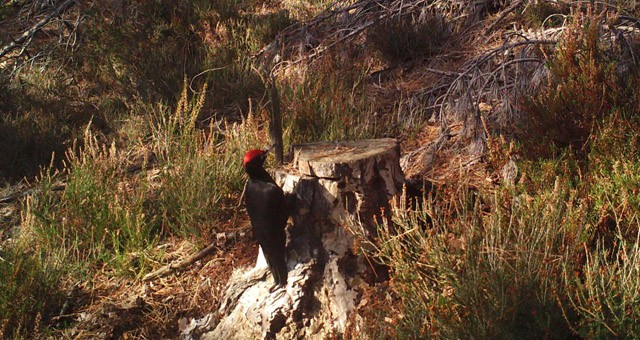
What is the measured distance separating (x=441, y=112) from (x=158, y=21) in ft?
12.6

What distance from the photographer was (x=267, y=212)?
3564 mm

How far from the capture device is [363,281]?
363 cm

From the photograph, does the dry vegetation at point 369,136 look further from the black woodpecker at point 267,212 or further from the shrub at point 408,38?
the black woodpecker at point 267,212

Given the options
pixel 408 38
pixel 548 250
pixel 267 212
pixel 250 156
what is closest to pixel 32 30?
pixel 408 38

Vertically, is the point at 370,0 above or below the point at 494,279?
above

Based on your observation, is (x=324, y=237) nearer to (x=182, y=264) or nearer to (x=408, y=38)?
(x=182, y=264)

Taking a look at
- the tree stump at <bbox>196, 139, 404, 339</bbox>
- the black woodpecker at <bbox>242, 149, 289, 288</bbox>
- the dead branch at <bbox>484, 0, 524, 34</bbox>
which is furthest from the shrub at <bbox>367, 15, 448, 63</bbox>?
the black woodpecker at <bbox>242, 149, 289, 288</bbox>

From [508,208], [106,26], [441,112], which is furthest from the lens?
[106,26]

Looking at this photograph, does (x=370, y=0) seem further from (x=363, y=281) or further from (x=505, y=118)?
(x=363, y=281)

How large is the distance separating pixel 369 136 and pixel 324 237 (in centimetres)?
183

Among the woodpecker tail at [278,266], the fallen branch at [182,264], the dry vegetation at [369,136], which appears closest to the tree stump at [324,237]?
the woodpecker tail at [278,266]

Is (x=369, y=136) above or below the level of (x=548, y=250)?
above

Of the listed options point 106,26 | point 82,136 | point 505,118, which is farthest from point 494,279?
point 106,26

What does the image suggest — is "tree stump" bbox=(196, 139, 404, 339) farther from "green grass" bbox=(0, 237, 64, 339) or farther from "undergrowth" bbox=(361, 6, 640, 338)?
"green grass" bbox=(0, 237, 64, 339)
